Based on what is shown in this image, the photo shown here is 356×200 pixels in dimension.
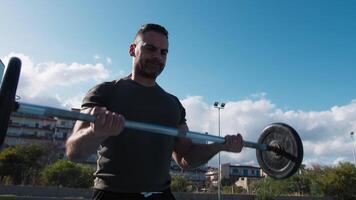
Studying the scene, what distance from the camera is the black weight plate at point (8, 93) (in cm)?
165

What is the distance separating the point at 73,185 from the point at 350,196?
20441 mm

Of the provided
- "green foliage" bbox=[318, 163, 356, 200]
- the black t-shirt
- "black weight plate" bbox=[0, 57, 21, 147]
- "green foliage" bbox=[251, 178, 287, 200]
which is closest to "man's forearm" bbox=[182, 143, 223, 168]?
the black t-shirt

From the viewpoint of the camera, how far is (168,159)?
2557 millimetres

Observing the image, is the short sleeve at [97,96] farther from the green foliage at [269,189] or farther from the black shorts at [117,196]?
the green foliage at [269,189]

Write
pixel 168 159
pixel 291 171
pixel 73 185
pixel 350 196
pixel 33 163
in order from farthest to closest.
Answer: pixel 33 163 < pixel 350 196 < pixel 73 185 < pixel 291 171 < pixel 168 159

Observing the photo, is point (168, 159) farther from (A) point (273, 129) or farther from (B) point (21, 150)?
(B) point (21, 150)

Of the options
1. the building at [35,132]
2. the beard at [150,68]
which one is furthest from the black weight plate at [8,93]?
the building at [35,132]

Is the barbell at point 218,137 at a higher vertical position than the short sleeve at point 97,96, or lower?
lower

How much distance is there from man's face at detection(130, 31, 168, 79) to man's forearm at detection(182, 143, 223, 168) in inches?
27.2

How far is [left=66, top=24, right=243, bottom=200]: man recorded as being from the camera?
89.8 inches

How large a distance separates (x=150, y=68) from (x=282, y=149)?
1348 millimetres

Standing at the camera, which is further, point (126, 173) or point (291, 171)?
point (291, 171)

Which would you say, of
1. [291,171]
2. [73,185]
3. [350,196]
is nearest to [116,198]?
[291,171]

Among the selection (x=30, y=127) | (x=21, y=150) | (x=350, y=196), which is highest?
(x=30, y=127)
